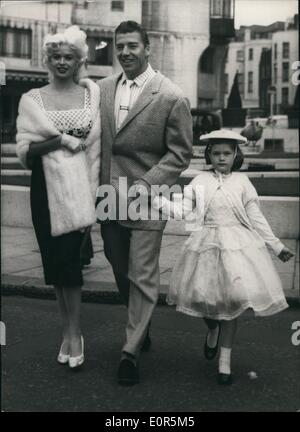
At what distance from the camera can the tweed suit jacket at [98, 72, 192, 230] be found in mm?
4043

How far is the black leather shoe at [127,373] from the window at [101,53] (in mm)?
2237

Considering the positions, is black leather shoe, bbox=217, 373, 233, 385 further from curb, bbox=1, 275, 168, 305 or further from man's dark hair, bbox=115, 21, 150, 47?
curb, bbox=1, 275, 168, 305

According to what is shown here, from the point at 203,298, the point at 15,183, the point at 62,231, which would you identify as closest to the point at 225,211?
the point at 203,298

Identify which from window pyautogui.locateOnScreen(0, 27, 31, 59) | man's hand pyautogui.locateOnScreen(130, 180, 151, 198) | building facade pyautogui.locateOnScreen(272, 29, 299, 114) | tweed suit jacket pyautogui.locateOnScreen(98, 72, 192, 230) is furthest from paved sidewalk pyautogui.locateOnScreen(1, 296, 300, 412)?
window pyautogui.locateOnScreen(0, 27, 31, 59)

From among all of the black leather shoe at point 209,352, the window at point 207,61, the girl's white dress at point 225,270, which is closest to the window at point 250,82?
the window at point 207,61

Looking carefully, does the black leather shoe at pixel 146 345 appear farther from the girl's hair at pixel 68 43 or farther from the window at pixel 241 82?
the window at pixel 241 82

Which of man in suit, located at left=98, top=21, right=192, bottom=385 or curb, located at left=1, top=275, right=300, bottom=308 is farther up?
man in suit, located at left=98, top=21, right=192, bottom=385

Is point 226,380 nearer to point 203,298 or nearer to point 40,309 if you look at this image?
point 203,298

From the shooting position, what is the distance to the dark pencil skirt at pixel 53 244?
4074 mm

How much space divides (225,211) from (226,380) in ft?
2.96

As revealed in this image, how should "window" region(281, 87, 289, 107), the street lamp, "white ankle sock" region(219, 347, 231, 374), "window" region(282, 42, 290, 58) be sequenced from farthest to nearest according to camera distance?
"window" region(281, 87, 289, 107)
the street lamp
"window" region(282, 42, 290, 58)
"white ankle sock" region(219, 347, 231, 374)

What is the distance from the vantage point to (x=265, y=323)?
537 centimetres
